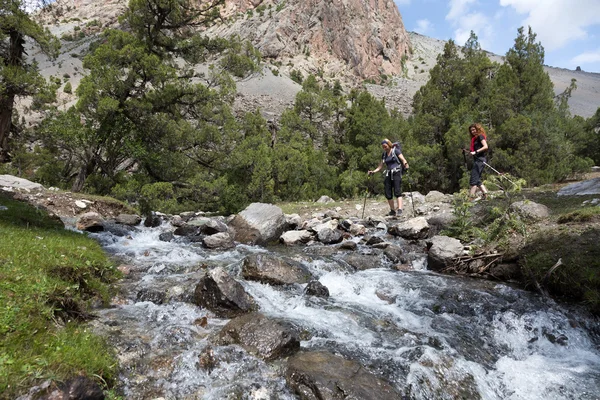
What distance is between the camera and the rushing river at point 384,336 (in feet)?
10.9

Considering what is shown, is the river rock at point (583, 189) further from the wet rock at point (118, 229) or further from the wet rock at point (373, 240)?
the wet rock at point (118, 229)

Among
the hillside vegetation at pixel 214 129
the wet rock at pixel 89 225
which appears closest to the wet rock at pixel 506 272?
the hillside vegetation at pixel 214 129

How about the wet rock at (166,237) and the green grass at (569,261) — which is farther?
the wet rock at (166,237)

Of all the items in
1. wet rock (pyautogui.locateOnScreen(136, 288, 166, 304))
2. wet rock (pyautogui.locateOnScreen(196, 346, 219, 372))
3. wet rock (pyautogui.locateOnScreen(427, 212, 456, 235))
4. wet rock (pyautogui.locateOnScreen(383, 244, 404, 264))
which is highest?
wet rock (pyautogui.locateOnScreen(427, 212, 456, 235))

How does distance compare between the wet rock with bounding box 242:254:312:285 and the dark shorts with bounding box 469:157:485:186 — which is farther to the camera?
the dark shorts with bounding box 469:157:485:186

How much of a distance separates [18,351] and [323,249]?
6.53m

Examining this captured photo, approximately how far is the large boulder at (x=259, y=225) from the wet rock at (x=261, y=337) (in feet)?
17.7

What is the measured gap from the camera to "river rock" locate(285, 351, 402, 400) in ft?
9.92

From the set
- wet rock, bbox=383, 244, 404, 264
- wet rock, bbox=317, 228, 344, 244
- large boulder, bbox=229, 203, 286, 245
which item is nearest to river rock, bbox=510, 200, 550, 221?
wet rock, bbox=383, 244, 404, 264

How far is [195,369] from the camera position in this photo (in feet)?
11.1

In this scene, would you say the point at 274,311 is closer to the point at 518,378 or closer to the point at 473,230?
the point at 518,378

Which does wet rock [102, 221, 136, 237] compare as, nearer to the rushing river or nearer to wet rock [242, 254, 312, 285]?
the rushing river

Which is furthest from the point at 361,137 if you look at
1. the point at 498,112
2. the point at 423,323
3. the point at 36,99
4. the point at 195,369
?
the point at 195,369

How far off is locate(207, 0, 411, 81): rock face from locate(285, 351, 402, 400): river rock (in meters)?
96.2
